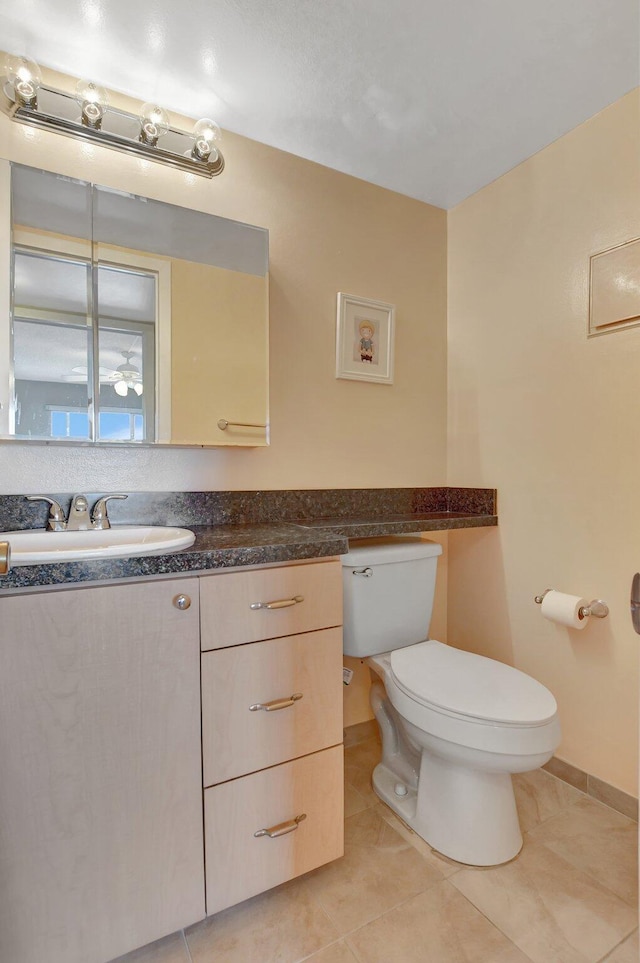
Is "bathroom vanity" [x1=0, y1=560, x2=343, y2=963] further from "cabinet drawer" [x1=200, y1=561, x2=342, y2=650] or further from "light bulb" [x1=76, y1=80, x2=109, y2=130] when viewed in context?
"light bulb" [x1=76, y1=80, x2=109, y2=130]

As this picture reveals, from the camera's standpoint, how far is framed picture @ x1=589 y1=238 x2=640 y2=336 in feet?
4.64

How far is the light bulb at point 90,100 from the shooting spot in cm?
130

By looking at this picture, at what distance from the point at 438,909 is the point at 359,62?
225cm

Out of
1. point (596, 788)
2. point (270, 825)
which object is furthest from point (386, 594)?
point (596, 788)

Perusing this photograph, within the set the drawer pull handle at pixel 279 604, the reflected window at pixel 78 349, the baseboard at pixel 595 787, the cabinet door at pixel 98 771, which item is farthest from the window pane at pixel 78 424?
the baseboard at pixel 595 787

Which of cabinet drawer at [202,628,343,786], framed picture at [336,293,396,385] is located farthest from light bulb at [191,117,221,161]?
cabinet drawer at [202,628,343,786]

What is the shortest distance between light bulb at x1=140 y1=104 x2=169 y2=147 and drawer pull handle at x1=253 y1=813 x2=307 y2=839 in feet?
6.20

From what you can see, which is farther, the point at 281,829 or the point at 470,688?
the point at 470,688

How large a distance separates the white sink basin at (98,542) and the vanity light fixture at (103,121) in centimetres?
111

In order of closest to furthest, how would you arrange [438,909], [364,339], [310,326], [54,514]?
[438,909], [54,514], [310,326], [364,339]

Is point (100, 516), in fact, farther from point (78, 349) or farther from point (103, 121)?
point (103, 121)

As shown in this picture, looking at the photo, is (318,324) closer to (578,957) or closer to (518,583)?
(518,583)

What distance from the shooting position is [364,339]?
6.12 ft

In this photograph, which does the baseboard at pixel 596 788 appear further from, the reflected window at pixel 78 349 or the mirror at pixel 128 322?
the reflected window at pixel 78 349
